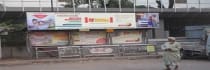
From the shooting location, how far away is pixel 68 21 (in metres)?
31.5

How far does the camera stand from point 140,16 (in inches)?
1329

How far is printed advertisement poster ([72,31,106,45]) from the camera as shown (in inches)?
1280

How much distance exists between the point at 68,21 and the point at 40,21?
6.31ft

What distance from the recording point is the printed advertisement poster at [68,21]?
102ft

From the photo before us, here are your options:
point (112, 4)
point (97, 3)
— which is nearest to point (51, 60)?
point (97, 3)

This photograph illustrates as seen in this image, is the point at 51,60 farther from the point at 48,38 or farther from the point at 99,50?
the point at 99,50

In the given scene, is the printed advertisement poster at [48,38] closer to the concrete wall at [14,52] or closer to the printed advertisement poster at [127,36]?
the concrete wall at [14,52]

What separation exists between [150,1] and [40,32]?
14.6 m

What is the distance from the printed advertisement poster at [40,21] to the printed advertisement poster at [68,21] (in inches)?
13.8

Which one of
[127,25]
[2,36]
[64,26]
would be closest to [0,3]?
[2,36]

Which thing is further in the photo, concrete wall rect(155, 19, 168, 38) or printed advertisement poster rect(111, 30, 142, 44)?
concrete wall rect(155, 19, 168, 38)

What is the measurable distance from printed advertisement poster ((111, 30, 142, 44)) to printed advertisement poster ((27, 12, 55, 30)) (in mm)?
4683

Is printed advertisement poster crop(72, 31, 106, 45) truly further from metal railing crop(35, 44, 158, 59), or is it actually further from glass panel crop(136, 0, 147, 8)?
glass panel crop(136, 0, 147, 8)

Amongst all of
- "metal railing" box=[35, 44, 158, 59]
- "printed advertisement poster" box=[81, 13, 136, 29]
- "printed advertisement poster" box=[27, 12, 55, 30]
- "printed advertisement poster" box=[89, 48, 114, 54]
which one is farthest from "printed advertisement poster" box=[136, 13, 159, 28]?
"printed advertisement poster" box=[27, 12, 55, 30]
